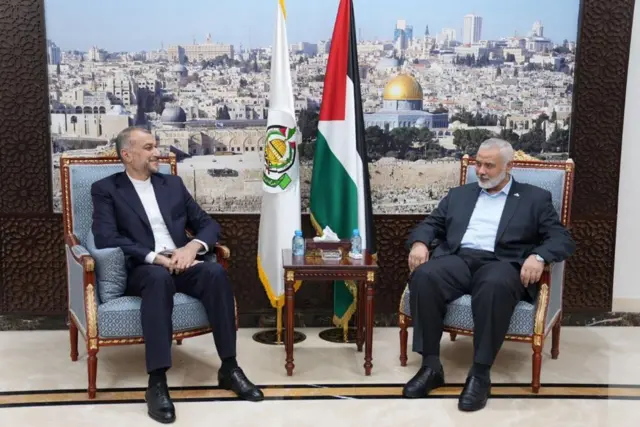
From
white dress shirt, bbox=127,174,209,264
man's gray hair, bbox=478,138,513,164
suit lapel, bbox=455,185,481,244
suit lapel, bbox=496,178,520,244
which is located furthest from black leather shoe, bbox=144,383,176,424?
man's gray hair, bbox=478,138,513,164

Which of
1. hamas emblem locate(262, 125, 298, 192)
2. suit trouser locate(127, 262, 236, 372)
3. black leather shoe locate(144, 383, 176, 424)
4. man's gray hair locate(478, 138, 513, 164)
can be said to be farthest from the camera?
hamas emblem locate(262, 125, 298, 192)

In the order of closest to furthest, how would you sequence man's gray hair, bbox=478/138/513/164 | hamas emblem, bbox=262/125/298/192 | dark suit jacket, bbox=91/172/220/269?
dark suit jacket, bbox=91/172/220/269 < man's gray hair, bbox=478/138/513/164 < hamas emblem, bbox=262/125/298/192

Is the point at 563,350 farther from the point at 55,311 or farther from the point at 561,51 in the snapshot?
the point at 55,311

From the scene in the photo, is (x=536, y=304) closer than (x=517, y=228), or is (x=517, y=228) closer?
(x=536, y=304)

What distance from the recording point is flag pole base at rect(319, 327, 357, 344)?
12.7ft

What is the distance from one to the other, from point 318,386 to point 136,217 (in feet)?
3.71

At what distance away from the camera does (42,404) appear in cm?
299

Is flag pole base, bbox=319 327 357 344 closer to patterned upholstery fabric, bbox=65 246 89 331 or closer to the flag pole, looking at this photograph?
the flag pole

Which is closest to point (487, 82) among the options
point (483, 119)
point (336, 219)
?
point (483, 119)

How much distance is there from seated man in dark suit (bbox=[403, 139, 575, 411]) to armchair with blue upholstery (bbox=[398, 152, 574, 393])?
6cm

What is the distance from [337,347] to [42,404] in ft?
4.82

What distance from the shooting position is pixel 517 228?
11.0 ft

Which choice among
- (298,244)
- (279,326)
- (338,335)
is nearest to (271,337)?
(279,326)

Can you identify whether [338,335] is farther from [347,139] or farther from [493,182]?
[493,182]
